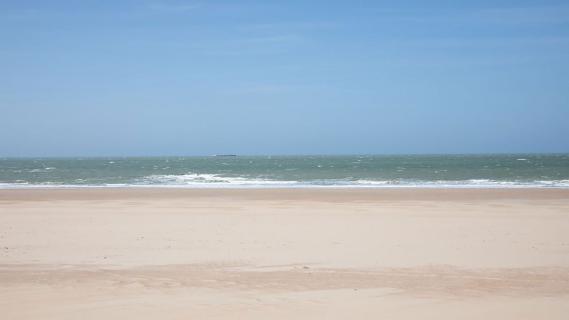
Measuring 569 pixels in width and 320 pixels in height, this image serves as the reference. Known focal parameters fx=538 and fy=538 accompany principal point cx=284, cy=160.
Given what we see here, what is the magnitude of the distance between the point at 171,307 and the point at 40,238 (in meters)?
6.59

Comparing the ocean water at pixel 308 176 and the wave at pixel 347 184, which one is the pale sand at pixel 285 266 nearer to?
the wave at pixel 347 184

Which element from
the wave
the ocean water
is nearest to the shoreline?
the wave

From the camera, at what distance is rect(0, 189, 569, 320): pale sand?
20.2 feet

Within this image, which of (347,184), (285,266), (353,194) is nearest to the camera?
(285,266)

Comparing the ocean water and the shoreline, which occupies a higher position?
the ocean water

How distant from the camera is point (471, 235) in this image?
1177 centimetres

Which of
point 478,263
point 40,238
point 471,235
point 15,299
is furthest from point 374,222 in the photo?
point 15,299

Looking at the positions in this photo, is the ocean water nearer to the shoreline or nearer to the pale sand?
the shoreline

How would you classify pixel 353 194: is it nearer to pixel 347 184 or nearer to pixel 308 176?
pixel 347 184

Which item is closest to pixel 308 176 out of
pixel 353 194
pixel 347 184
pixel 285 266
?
pixel 347 184

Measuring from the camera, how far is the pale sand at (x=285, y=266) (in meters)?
6.16

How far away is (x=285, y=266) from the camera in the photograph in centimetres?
851

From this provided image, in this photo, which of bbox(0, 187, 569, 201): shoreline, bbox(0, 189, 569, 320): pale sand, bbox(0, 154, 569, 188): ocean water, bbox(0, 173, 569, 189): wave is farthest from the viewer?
bbox(0, 154, 569, 188): ocean water

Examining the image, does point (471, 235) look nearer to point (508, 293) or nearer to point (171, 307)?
point (508, 293)
